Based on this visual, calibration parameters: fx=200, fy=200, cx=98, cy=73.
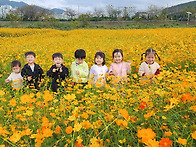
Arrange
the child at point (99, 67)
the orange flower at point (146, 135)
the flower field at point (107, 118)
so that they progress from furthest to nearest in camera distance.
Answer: the child at point (99, 67) < the flower field at point (107, 118) < the orange flower at point (146, 135)

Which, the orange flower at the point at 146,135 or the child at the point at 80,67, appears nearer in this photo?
the orange flower at the point at 146,135

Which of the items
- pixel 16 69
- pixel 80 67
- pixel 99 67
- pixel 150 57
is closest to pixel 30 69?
pixel 16 69

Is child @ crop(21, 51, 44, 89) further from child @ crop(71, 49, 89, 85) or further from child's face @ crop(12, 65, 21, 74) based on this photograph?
child @ crop(71, 49, 89, 85)

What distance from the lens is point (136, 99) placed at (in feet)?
A: 6.82

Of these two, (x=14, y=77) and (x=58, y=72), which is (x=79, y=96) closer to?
(x=58, y=72)

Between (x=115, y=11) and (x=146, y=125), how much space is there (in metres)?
59.2

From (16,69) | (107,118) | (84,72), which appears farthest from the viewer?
(16,69)

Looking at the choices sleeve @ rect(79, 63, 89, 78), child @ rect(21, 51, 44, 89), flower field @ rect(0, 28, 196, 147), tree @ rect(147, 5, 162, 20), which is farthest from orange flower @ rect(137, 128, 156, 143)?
tree @ rect(147, 5, 162, 20)

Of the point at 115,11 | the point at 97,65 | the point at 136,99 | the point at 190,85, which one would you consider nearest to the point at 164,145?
the point at 136,99

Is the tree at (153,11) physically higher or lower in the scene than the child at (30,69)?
higher

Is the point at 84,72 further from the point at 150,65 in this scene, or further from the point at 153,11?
the point at 153,11


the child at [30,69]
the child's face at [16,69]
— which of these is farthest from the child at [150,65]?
the child's face at [16,69]

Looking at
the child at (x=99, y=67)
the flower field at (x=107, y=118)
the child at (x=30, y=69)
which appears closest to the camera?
the flower field at (x=107, y=118)

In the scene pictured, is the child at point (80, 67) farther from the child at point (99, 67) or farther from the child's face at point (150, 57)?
the child's face at point (150, 57)
